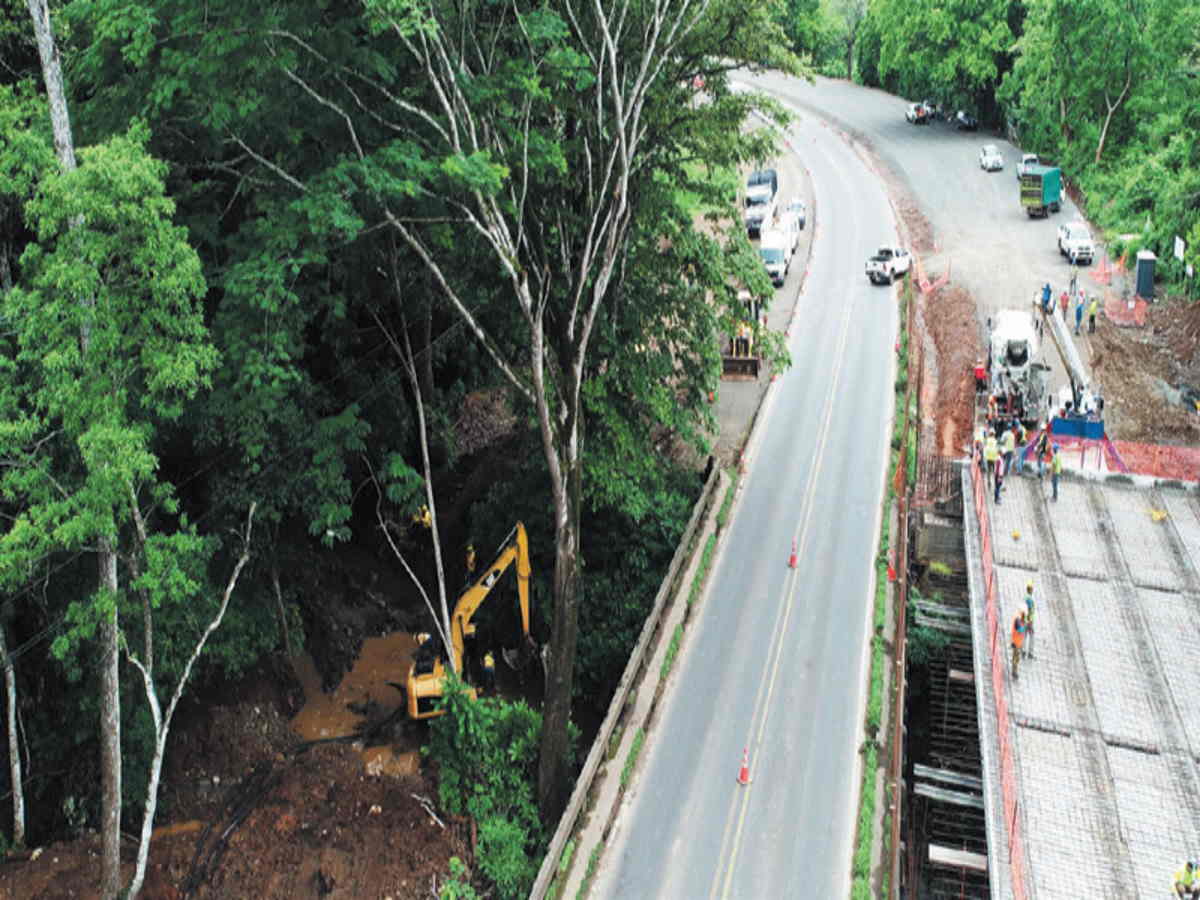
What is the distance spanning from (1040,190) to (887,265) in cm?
1347

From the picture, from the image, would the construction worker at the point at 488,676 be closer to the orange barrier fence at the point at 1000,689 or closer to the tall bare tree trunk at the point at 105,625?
the tall bare tree trunk at the point at 105,625

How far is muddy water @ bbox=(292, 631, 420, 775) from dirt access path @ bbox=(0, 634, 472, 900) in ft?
0.14

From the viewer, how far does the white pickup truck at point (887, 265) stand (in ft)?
164

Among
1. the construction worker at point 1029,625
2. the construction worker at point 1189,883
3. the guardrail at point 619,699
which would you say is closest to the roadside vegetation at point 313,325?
the guardrail at point 619,699

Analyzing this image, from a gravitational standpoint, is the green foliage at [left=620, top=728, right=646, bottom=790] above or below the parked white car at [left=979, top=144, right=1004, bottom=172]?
below

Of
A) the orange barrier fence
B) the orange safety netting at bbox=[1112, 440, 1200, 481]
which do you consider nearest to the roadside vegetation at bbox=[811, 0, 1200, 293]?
the orange safety netting at bbox=[1112, 440, 1200, 481]

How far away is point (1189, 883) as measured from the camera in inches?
692

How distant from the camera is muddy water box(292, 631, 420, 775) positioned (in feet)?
90.2

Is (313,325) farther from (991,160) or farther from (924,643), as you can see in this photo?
(991,160)

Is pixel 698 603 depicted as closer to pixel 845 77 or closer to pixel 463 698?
pixel 463 698

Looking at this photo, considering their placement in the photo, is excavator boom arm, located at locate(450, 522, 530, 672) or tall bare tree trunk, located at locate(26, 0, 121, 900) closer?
tall bare tree trunk, located at locate(26, 0, 121, 900)

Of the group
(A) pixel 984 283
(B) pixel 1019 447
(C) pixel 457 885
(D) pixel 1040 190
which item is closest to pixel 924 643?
(B) pixel 1019 447

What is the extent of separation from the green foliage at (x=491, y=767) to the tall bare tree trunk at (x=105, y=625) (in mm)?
7454

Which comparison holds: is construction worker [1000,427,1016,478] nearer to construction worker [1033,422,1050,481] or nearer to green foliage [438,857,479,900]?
construction worker [1033,422,1050,481]
